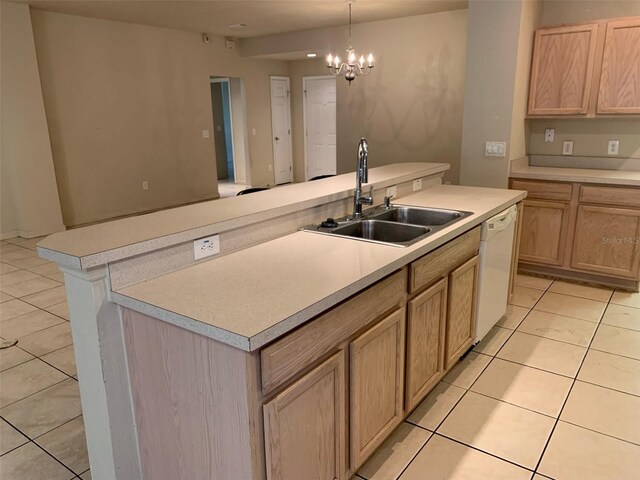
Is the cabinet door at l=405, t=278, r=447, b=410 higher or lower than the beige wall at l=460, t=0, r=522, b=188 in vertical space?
lower

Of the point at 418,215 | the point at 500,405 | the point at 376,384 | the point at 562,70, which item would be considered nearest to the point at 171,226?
the point at 376,384

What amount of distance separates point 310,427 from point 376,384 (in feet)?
1.38

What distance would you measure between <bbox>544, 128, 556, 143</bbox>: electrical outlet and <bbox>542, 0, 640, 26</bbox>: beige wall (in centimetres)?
92

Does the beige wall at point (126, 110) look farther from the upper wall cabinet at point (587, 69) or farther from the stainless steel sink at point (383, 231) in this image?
the upper wall cabinet at point (587, 69)

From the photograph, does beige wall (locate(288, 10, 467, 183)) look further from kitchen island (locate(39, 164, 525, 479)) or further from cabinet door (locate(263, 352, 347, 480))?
cabinet door (locate(263, 352, 347, 480))

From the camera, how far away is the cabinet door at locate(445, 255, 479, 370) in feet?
7.89

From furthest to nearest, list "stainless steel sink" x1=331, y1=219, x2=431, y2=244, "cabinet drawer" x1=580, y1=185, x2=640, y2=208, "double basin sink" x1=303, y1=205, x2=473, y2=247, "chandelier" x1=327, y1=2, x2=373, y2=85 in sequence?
"chandelier" x1=327, y1=2, x2=373, y2=85
"cabinet drawer" x1=580, y1=185, x2=640, y2=208
"stainless steel sink" x1=331, y1=219, x2=431, y2=244
"double basin sink" x1=303, y1=205, x2=473, y2=247

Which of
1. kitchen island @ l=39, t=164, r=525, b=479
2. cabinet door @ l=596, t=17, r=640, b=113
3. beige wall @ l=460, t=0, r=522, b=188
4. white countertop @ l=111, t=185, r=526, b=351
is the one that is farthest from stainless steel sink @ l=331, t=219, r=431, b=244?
cabinet door @ l=596, t=17, r=640, b=113

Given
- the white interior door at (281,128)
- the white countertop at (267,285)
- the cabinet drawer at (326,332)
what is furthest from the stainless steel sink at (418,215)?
the white interior door at (281,128)

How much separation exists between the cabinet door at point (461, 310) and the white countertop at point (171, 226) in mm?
724

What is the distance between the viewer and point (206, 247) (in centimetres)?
181

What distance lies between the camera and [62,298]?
3.83m

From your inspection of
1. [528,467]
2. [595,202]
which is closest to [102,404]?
[528,467]

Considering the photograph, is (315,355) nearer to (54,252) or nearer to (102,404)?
(102,404)
